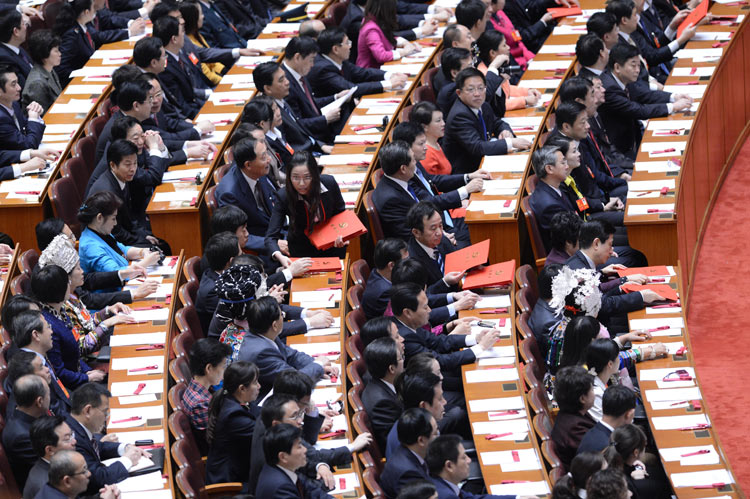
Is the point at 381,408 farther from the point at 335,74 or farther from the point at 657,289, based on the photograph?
the point at 335,74

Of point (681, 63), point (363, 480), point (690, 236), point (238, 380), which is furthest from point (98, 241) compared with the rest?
point (681, 63)

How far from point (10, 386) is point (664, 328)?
2.94 meters

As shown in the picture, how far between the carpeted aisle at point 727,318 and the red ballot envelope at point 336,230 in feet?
6.79

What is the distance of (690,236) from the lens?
7672 mm

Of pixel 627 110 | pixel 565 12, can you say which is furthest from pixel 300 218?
pixel 565 12

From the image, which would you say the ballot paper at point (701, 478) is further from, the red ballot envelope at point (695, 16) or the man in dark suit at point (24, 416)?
the red ballot envelope at point (695, 16)

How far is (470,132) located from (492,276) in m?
1.42

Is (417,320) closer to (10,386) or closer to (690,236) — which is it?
(10,386)

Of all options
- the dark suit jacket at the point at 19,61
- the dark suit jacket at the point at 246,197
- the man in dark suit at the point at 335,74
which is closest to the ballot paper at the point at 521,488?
the dark suit jacket at the point at 246,197

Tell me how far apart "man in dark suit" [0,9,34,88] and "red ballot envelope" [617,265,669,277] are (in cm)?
399

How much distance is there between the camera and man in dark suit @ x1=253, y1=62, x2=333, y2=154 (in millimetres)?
7832

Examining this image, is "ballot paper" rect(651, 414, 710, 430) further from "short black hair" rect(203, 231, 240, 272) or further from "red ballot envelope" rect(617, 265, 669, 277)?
"short black hair" rect(203, 231, 240, 272)

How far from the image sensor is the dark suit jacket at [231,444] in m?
5.35

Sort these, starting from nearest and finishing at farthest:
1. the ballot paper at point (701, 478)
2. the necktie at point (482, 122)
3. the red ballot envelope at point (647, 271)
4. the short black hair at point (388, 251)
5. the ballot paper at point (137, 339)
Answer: the ballot paper at point (701, 478) → the ballot paper at point (137, 339) → the short black hair at point (388, 251) → the red ballot envelope at point (647, 271) → the necktie at point (482, 122)
